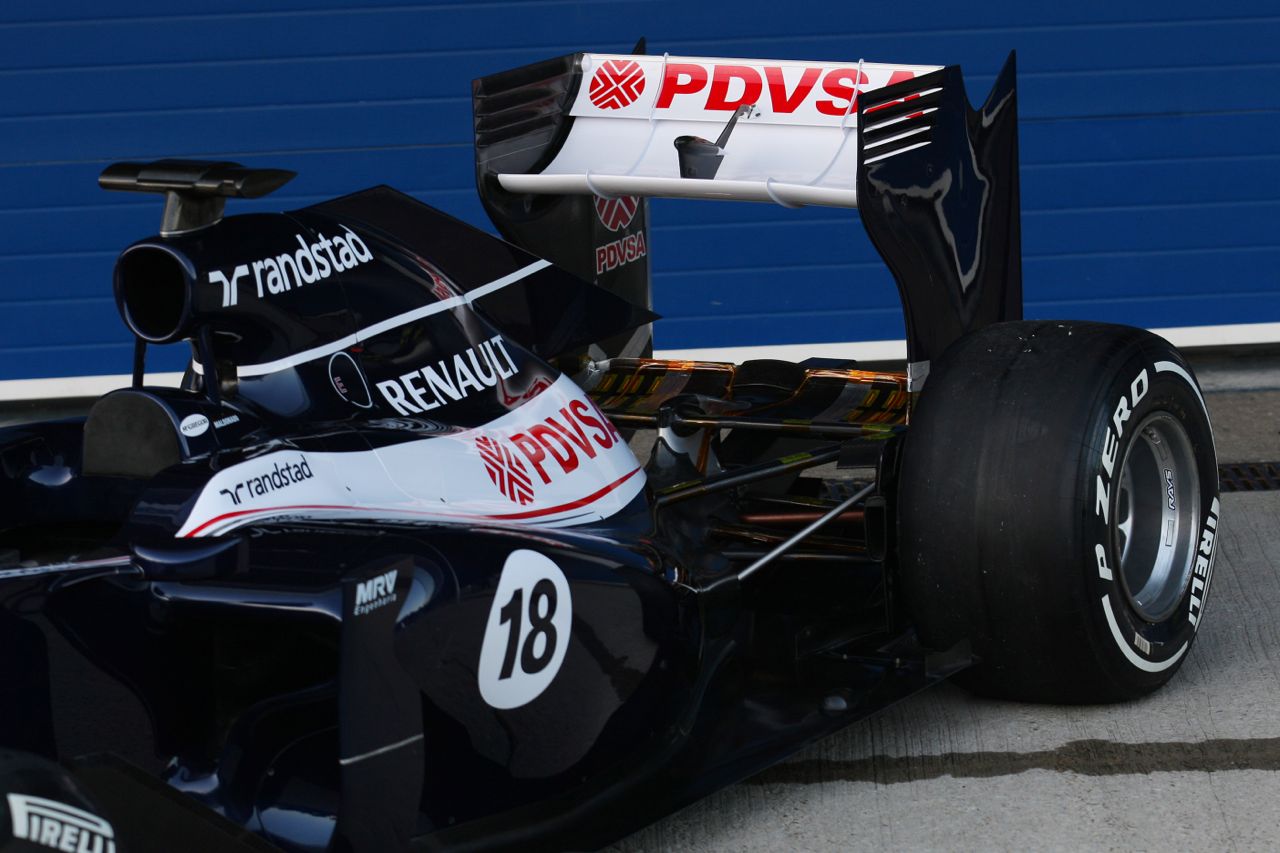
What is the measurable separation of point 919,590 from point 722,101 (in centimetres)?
150

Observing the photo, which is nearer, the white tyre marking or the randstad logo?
the randstad logo

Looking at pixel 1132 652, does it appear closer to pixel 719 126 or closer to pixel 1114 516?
pixel 1114 516

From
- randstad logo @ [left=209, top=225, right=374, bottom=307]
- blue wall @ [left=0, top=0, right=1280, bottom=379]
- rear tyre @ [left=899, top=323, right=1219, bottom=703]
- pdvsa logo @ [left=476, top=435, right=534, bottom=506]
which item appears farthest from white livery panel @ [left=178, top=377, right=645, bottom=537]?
blue wall @ [left=0, top=0, right=1280, bottom=379]

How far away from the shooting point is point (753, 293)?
739 cm

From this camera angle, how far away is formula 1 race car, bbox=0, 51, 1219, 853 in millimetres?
2723

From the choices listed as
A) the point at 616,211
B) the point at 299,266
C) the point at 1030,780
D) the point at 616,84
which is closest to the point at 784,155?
the point at 616,84

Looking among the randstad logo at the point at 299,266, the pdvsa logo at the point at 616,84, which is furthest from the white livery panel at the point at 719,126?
the randstad logo at the point at 299,266

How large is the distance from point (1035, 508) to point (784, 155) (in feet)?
4.13

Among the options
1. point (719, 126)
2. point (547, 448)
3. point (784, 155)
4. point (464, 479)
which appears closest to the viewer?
point (464, 479)

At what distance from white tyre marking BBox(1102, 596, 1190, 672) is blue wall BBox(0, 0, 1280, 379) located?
12.0 ft

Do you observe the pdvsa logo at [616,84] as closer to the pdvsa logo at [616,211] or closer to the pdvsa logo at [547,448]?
the pdvsa logo at [616,211]

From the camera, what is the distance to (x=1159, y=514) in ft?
12.9

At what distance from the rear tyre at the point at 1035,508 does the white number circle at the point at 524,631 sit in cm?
89

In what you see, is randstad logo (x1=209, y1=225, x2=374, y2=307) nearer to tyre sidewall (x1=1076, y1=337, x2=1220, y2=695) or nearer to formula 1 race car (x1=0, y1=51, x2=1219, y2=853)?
formula 1 race car (x1=0, y1=51, x2=1219, y2=853)
